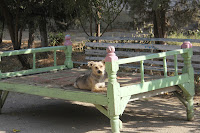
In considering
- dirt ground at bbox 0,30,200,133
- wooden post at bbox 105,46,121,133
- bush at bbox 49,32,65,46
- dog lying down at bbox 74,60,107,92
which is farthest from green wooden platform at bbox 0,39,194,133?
bush at bbox 49,32,65,46

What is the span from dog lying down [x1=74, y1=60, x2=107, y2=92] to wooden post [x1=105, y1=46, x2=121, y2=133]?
407 millimetres

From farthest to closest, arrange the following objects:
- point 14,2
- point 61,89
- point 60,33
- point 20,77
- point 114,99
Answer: point 60,33
point 14,2
point 20,77
point 61,89
point 114,99

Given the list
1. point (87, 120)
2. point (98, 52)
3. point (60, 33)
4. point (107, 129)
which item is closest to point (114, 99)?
point (107, 129)

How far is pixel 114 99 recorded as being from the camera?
5031 millimetres

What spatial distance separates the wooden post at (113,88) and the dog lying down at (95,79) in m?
0.41

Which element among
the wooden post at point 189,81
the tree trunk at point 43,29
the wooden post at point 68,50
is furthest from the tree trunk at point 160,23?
the tree trunk at point 43,29

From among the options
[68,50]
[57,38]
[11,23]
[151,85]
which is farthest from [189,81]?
[57,38]

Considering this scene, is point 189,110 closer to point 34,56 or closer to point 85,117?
point 85,117

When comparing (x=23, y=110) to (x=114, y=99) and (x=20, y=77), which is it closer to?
(x=20, y=77)

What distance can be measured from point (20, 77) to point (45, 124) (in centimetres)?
135

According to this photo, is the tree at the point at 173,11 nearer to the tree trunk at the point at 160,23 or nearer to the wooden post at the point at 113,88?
the tree trunk at the point at 160,23

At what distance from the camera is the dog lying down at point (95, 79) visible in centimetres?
540

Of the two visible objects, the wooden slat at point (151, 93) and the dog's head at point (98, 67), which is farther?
the wooden slat at point (151, 93)

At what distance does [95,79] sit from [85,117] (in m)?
1.53
